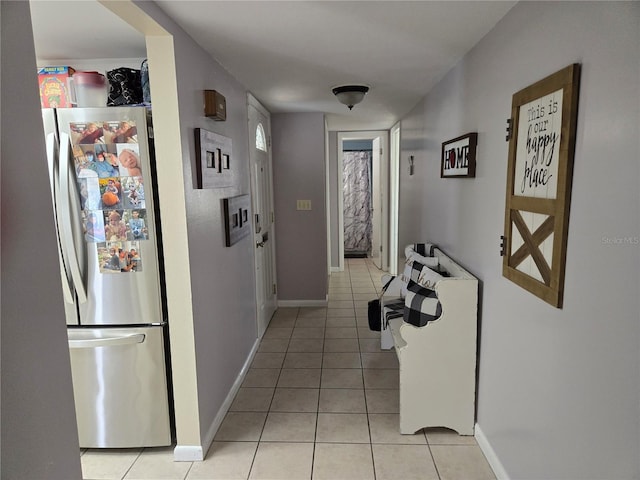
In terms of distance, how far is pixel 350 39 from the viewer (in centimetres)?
202

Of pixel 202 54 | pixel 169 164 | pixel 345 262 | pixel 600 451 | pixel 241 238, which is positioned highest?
pixel 202 54

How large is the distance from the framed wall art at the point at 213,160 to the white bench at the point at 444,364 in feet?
4.45

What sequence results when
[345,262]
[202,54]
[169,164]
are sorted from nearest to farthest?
[169,164] → [202,54] → [345,262]

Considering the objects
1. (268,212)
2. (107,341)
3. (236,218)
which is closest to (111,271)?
(107,341)

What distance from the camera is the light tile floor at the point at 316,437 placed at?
201cm

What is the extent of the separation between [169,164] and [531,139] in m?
1.58

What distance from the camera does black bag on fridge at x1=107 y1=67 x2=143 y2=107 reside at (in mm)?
2080

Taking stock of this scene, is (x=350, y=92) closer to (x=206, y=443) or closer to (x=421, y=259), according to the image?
(x=421, y=259)

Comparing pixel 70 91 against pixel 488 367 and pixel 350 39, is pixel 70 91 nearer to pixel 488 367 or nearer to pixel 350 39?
pixel 350 39

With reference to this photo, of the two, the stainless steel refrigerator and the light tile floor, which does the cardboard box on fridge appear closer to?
the stainless steel refrigerator

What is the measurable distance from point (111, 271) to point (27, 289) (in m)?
1.29

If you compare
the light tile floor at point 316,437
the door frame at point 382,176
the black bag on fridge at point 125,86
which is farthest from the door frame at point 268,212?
the door frame at point 382,176

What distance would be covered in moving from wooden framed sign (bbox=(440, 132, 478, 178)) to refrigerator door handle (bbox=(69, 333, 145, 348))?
77.6 inches

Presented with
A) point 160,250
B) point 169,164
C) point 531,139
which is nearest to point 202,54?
point 169,164
